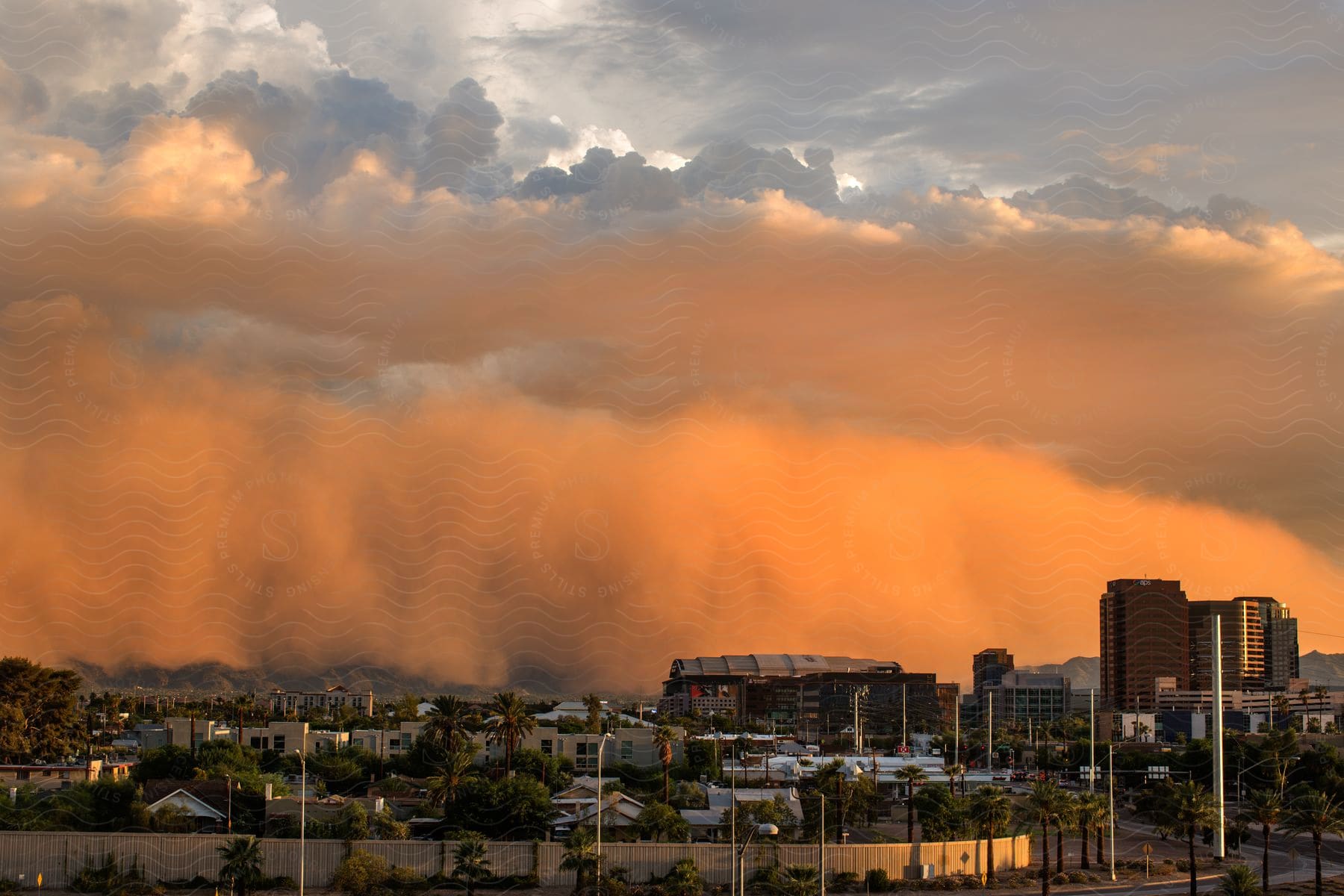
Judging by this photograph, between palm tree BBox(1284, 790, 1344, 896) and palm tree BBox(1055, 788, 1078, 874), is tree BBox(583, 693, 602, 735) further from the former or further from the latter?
palm tree BBox(1284, 790, 1344, 896)

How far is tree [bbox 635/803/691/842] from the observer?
247ft

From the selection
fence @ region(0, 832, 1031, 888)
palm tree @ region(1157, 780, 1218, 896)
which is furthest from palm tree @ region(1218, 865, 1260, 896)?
fence @ region(0, 832, 1031, 888)

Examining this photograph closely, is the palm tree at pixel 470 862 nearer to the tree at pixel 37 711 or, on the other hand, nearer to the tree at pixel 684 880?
the tree at pixel 684 880

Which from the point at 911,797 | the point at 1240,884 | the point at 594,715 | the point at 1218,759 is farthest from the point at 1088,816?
the point at 594,715

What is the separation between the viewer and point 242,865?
62.3 metres

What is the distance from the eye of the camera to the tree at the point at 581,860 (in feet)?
218

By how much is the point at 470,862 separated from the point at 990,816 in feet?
97.5

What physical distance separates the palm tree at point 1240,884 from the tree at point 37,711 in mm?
107081

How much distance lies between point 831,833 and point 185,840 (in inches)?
1468

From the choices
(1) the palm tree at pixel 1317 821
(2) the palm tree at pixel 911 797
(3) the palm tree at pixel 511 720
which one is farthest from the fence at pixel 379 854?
(3) the palm tree at pixel 511 720

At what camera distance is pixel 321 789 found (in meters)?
95.2

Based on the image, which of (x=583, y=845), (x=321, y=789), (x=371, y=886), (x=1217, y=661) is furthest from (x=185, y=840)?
(x=1217, y=661)

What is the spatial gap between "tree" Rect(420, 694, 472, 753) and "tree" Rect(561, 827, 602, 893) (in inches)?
1414

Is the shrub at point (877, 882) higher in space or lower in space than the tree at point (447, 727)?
lower
